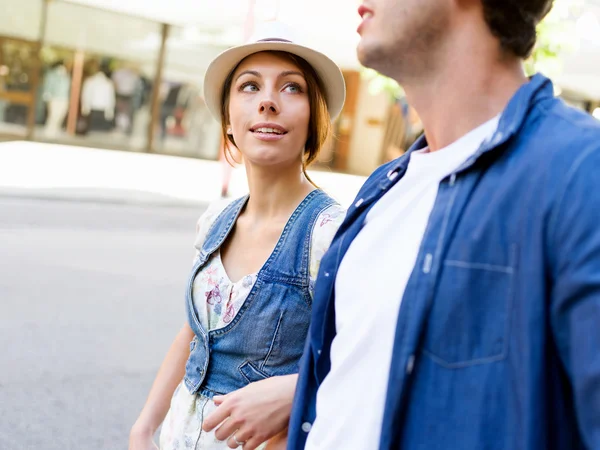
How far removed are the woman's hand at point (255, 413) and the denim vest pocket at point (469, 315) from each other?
0.59 meters

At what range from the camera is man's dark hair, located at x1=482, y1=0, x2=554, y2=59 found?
4.42ft

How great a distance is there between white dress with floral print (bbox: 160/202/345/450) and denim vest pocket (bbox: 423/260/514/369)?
2.18 ft

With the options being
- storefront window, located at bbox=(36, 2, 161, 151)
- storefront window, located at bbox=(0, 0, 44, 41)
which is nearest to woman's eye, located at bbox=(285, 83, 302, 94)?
storefront window, located at bbox=(0, 0, 44, 41)

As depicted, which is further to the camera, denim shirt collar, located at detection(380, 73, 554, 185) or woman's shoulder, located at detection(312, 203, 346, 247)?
woman's shoulder, located at detection(312, 203, 346, 247)

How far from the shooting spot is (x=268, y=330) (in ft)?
6.06

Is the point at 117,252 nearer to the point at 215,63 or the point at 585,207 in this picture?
the point at 215,63

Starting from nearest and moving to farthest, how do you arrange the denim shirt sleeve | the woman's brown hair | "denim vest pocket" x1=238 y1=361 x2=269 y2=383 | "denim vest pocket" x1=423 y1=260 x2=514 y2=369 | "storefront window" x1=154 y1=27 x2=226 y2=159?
the denim shirt sleeve < "denim vest pocket" x1=423 y1=260 x2=514 y2=369 < "denim vest pocket" x1=238 y1=361 x2=269 y2=383 < the woman's brown hair < "storefront window" x1=154 y1=27 x2=226 y2=159

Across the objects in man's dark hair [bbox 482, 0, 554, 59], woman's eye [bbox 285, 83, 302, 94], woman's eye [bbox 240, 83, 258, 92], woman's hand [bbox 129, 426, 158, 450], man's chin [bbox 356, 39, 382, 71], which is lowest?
woman's hand [bbox 129, 426, 158, 450]

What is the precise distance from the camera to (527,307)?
1123 millimetres

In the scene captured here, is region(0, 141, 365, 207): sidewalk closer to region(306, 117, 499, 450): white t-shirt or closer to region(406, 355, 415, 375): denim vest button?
region(306, 117, 499, 450): white t-shirt

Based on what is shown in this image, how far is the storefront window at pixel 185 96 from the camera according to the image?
73.8ft

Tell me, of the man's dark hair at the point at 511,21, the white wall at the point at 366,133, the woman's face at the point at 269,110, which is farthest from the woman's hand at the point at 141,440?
the white wall at the point at 366,133

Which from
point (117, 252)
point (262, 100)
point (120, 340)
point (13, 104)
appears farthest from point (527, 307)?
point (13, 104)

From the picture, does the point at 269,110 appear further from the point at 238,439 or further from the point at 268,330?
the point at 238,439
